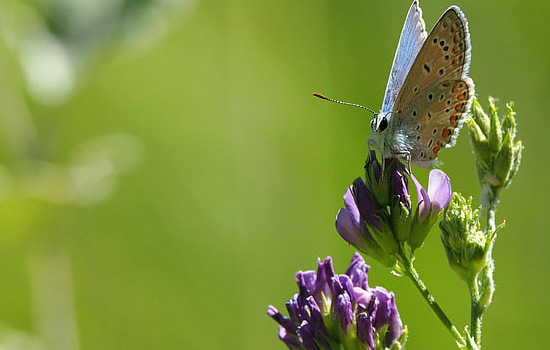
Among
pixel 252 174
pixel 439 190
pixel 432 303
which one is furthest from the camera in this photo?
pixel 252 174

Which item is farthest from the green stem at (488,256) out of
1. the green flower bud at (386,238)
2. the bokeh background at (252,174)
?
the bokeh background at (252,174)

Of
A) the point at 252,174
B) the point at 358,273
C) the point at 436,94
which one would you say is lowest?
the point at 358,273

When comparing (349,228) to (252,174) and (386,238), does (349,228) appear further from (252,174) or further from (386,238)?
(252,174)

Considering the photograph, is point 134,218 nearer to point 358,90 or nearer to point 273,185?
point 273,185

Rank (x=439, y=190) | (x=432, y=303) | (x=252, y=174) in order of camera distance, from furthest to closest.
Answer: (x=252, y=174), (x=439, y=190), (x=432, y=303)

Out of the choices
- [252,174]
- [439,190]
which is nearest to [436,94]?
[439,190]

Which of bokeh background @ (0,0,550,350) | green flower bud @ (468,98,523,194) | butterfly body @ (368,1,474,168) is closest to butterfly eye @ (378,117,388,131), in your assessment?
butterfly body @ (368,1,474,168)
